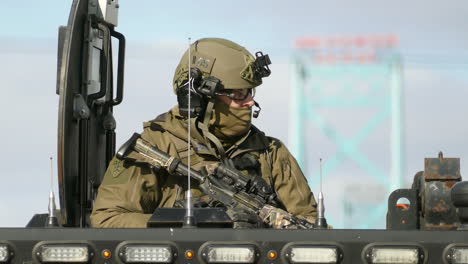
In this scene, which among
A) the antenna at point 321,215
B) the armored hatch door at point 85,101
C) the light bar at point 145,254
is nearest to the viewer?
the light bar at point 145,254

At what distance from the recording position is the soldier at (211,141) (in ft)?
23.1

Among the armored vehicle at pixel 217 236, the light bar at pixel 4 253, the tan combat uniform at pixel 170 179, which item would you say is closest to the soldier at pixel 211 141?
the tan combat uniform at pixel 170 179

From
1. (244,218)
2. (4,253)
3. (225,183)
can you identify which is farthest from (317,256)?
(225,183)

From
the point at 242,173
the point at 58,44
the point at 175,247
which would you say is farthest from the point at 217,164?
the point at 175,247

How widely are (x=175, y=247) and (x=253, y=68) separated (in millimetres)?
2701

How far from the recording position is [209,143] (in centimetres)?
744

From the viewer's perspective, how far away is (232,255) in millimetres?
4871

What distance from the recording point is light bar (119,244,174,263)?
4.86 metres

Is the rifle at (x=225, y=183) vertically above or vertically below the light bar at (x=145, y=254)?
above

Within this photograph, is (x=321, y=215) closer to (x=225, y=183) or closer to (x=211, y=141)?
(x=225, y=183)

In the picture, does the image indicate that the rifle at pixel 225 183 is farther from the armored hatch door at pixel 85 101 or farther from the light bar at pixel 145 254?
the light bar at pixel 145 254

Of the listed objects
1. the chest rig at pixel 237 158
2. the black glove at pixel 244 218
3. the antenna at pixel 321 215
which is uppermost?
the chest rig at pixel 237 158

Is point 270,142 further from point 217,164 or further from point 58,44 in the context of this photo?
point 58,44

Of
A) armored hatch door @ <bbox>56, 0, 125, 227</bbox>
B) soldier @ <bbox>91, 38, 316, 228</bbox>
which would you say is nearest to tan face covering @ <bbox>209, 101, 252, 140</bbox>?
soldier @ <bbox>91, 38, 316, 228</bbox>
